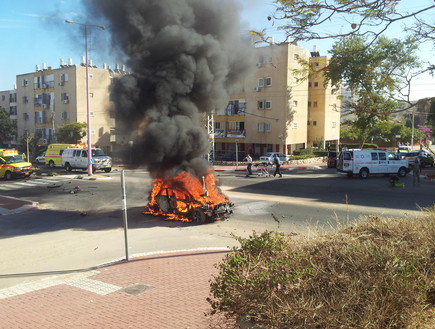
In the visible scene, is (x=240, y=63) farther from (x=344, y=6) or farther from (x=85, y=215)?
(x=344, y=6)

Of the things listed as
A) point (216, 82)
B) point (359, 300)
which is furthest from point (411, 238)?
point (216, 82)

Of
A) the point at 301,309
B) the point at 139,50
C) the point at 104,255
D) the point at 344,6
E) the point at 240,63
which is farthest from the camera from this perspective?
the point at 240,63

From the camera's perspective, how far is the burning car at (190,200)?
10977mm

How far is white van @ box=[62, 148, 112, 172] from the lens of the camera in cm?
2648

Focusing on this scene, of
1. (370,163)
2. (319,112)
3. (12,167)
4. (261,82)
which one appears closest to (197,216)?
Result: (370,163)

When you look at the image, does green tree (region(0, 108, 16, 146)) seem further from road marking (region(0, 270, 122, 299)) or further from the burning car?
road marking (region(0, 270, 122, 299))

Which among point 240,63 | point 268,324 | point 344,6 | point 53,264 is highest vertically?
point 240,63

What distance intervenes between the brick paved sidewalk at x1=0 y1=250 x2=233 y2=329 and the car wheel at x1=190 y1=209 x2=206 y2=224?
11.0 ft

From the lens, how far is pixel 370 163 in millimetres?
21578

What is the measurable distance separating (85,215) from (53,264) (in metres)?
5.01

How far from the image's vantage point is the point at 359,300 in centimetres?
315

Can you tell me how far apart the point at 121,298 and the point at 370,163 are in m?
19.2

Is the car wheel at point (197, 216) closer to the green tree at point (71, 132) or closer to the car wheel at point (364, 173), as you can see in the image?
the car wheel at point (364, 173)

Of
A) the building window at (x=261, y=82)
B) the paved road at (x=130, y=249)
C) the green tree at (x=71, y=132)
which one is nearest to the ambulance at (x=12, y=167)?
the paved road at (x=130, y=249)
